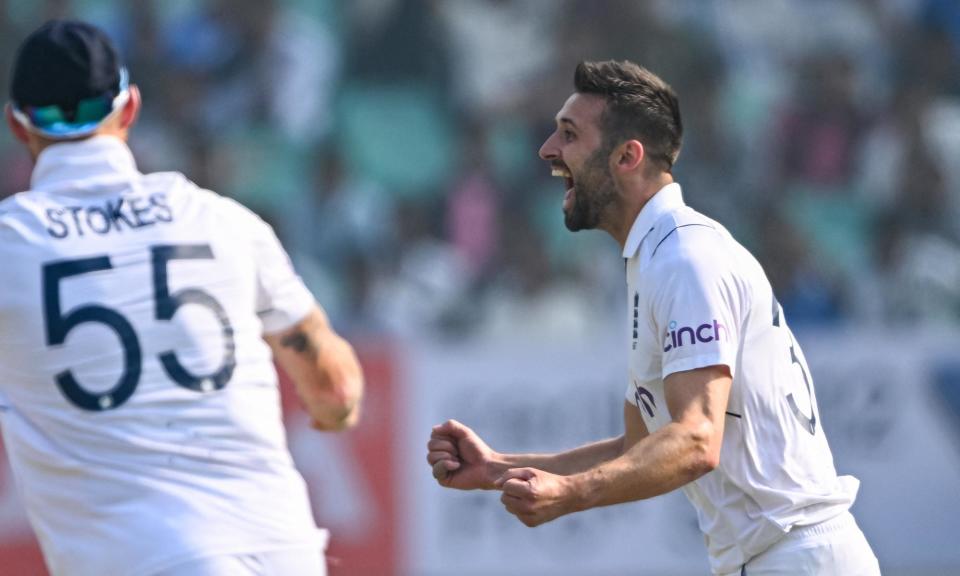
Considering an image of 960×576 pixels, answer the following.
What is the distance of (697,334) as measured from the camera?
3736 mm

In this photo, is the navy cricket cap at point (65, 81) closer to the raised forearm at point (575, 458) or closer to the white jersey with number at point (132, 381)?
the white jersey with number at point (132, 381)

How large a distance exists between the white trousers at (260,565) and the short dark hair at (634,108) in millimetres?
1493

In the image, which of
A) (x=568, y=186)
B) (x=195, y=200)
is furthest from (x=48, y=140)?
(x=568, y=186)

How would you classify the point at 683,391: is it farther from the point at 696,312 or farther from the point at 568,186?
the point at 568,186

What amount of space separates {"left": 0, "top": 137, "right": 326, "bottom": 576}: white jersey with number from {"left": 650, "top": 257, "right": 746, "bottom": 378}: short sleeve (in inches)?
40.4

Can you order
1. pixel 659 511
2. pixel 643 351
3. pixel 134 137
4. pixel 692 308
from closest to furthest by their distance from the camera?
pixel 692 308 → pixel 643 351 → pixel 659 511 → pixel 134 137

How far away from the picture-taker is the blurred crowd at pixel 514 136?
1068cm

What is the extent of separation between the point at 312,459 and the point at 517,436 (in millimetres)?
1300

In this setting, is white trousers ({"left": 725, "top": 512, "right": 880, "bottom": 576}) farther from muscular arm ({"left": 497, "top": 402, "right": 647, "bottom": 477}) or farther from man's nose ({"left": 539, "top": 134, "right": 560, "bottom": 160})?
man's nose ({"left": 539, "top": 134, "right": 560, "bottom": 160})

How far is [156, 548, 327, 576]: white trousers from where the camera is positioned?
3320mm

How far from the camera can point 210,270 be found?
3537 mm

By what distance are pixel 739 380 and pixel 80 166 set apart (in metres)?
1.79

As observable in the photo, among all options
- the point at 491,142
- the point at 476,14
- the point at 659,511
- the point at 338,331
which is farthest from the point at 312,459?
the point at 476,14

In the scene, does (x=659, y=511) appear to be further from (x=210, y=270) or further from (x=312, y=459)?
(x=210, y=270)
